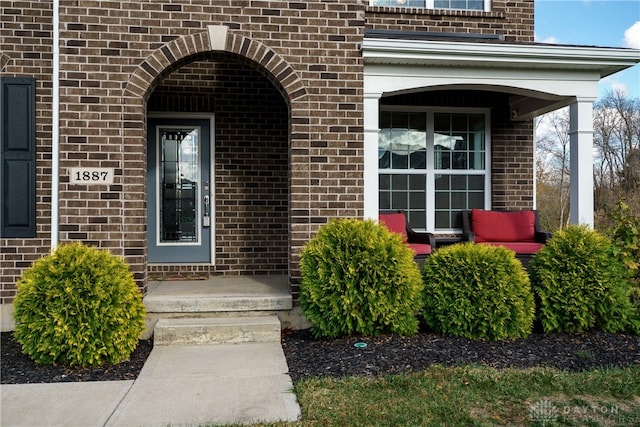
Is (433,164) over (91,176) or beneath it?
over

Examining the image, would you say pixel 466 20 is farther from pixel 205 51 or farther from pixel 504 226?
pixel 205 51

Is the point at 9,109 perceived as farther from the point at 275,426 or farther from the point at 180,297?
the point at 275,426

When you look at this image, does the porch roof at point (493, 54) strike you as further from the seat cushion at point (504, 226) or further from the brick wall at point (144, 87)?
the seat cushion at point (504, 226)

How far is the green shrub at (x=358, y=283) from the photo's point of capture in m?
4.89

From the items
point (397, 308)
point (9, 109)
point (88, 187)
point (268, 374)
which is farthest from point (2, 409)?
point (9, 109)

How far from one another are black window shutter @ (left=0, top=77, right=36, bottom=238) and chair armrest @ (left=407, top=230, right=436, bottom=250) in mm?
4741

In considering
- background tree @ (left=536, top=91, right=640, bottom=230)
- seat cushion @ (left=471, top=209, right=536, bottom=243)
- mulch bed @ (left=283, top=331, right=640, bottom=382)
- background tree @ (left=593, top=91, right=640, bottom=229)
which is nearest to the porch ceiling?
seat cushion @ (left=471, top=209, right=536, bottom=243)

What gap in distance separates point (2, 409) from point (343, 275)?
9.42ft

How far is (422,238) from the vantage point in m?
7.02

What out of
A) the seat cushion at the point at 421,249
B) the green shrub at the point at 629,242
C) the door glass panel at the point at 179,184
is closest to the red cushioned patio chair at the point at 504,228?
the seat cushion at the point at 421,249

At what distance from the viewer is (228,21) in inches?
218

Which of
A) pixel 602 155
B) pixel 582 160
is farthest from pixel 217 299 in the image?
pixel 602 155

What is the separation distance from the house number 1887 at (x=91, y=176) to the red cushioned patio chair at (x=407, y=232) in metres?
3.40

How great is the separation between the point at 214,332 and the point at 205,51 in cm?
292
